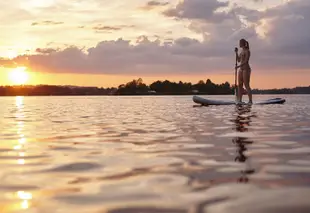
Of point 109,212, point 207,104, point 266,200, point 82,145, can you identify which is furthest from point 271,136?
point 207,104

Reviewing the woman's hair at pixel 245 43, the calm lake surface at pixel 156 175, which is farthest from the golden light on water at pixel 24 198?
the woman's hair at pixel 245 43

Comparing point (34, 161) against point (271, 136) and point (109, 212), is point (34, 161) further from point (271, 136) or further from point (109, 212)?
point (271, 136)

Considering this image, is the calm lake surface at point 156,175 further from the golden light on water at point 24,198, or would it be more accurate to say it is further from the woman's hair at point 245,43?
the woman's hair at point 245,43

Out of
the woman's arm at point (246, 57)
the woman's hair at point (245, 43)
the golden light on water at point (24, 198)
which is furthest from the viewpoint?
the woman's arm at point (246, 57)

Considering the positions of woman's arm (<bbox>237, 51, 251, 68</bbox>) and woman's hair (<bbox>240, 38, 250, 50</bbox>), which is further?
woman's arm (<bbox>237, 51, 251, 68</bbox>)

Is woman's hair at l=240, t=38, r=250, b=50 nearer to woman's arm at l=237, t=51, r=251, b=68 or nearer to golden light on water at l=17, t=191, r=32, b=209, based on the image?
woman's arm at l=237, t=51, r=251, b=68

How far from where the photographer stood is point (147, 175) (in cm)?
438

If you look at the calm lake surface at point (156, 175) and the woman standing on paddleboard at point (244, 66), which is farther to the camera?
the woman standing on paddleboard at point (244, 66)

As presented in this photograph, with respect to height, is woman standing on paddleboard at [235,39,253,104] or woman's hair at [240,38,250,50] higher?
woman's hair at [240,38,250,50]

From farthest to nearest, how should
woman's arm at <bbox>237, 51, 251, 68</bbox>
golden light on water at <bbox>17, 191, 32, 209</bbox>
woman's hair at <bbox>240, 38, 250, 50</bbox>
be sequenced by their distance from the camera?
woman's arm at <bbox>237, 51, 251, 68</bbox>
woman's hair at <bbox>240, 38, 250, 50</bbox>
golden light on water at <bbox>17, 191, 32, 209</bbox>

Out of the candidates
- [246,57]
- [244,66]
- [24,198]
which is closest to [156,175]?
[24,198]

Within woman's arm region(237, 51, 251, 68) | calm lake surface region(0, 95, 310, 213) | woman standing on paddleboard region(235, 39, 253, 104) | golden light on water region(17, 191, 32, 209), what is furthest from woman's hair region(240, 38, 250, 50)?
golden light on water region(17, 191, 32, 209)

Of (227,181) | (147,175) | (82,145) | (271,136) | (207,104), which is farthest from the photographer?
(207,104)

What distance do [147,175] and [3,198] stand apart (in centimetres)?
142
